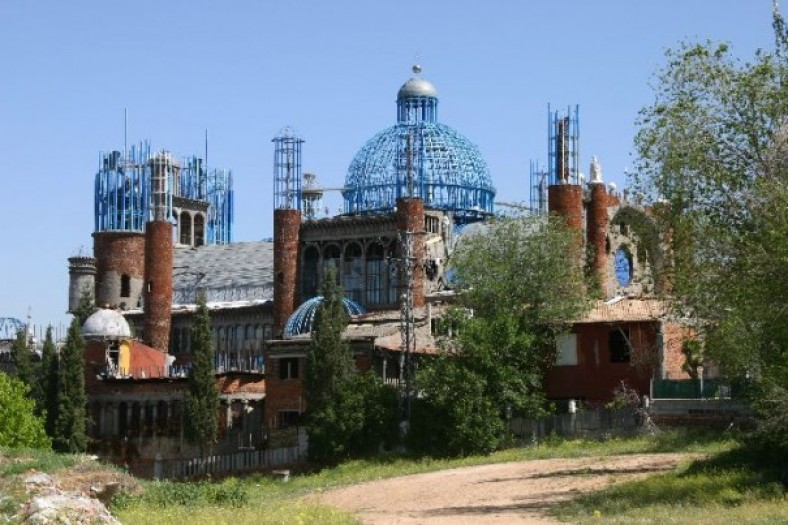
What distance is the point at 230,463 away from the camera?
68.9 m

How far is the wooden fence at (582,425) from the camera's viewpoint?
5716 centimetres

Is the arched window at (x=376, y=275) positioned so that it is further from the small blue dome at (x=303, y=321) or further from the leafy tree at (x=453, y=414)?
the leafy tree at (x=453, y=414)

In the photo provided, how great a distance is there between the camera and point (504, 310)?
65.2 metres

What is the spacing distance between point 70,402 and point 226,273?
102ft

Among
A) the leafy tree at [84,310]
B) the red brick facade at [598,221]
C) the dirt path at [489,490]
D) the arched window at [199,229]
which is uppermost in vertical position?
the arched window at [199,229]

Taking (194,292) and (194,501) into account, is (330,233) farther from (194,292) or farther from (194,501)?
(194,501)

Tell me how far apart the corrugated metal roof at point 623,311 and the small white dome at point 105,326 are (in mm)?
30563

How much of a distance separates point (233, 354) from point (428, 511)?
181 feet

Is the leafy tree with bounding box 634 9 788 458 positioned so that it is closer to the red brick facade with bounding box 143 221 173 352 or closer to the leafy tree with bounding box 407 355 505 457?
the leafy tree with bounding box 407 355 505 457

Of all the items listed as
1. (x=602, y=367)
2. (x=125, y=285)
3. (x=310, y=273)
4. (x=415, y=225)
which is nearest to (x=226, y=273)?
(x=125, y=285)

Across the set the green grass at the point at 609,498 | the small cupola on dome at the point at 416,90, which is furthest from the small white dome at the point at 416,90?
the green grass at the point at 609,498

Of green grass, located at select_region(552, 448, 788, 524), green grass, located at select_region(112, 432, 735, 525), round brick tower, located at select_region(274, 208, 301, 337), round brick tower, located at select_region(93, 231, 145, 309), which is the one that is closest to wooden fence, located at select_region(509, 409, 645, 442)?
green grass, located at select_region(112, 432, 735, 525)

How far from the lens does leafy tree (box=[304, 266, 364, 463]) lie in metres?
62.8

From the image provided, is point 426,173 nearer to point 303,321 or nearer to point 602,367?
point 303,321
